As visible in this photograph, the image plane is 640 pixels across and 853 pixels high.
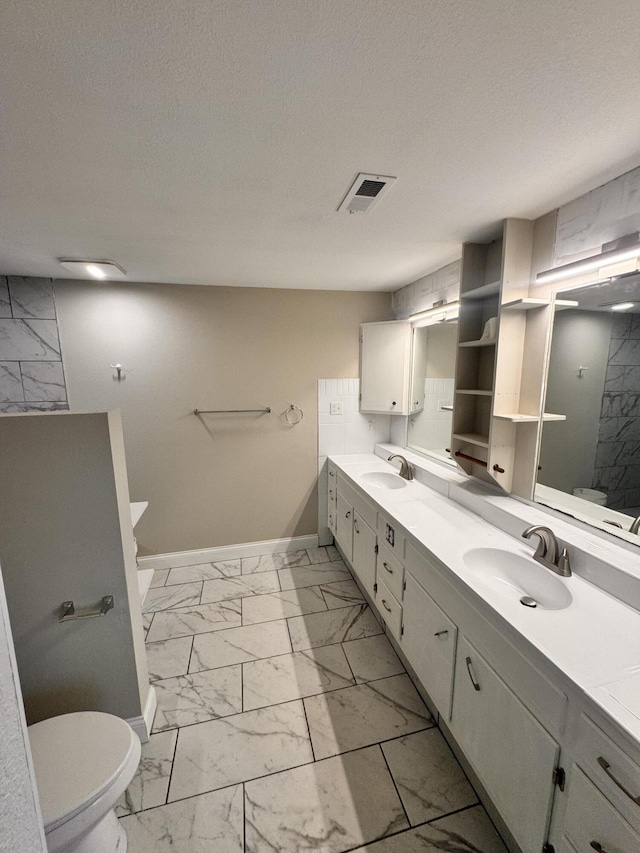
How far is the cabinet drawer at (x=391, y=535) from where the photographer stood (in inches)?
66.7

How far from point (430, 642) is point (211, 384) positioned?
2.19 metres

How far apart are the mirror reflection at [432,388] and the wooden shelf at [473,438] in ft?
0.74

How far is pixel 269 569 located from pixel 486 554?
1841 mm

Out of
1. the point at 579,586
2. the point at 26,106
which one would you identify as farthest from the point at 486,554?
the point at 26,106

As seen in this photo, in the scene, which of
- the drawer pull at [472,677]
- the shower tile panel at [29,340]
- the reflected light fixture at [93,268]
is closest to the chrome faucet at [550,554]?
the drawer pull at [472,677]

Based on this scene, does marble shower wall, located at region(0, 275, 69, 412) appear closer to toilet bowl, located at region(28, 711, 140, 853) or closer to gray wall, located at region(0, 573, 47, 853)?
toilet bowl, located at region(28, 711, 140, 853)

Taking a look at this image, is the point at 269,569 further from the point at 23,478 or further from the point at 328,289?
the point at 328,289

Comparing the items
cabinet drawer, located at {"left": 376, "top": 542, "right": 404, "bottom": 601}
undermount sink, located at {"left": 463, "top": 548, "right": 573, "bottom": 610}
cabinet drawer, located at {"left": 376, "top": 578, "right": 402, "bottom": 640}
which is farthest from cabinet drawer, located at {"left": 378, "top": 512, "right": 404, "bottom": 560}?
undermount sink, located at {"left": 463, "top": 548, "right": 573, "bottom": 610}

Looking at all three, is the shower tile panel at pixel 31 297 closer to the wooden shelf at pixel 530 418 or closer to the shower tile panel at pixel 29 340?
the shower tile panel at pixel 29 340

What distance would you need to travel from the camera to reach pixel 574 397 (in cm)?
143

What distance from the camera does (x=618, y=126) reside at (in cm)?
95

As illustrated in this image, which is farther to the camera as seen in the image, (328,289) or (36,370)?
(328,289)

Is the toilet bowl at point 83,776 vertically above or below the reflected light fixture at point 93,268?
below

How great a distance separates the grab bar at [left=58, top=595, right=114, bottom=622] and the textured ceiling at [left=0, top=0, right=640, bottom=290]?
1.53 metres
